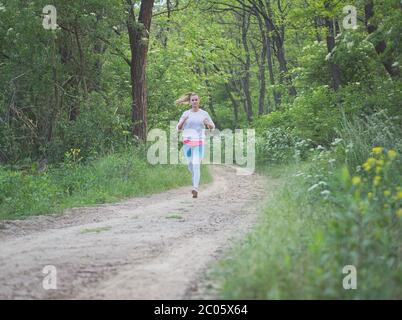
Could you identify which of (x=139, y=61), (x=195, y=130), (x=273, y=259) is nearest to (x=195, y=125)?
(x=195, y=130)

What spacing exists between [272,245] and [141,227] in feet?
11.1

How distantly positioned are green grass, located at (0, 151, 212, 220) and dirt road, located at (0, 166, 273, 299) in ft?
2.55

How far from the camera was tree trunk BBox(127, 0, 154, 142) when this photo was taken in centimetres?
1758

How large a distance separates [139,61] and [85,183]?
6.28 m

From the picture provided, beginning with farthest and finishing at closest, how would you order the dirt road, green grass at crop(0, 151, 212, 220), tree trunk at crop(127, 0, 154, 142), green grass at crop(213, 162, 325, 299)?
tree trunk at crop(127, 0, 154, 142), green grass at crop(0, 151, 212, 220), the dirt road, green grass at crop(213, 162, 325, 299)

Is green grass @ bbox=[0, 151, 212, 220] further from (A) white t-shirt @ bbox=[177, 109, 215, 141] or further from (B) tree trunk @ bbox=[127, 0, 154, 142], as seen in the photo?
(A) white t-shirt @ bbox=[177, 109, 215, 141]

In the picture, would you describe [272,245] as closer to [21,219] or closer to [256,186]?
[21,219]

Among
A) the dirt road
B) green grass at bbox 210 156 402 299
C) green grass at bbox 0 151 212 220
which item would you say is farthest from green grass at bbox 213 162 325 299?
green grass at bbox 0 151 212 220

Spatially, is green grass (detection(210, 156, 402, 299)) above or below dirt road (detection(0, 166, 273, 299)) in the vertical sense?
above

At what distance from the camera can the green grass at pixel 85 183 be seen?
10734 mm

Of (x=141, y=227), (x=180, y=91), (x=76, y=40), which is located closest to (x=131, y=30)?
(x=76, y=40)

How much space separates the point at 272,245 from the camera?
544cm

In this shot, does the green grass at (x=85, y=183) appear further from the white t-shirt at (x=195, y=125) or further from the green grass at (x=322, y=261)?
the green grass at (x=322, y=261)

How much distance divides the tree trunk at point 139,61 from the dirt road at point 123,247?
22.1 feet
